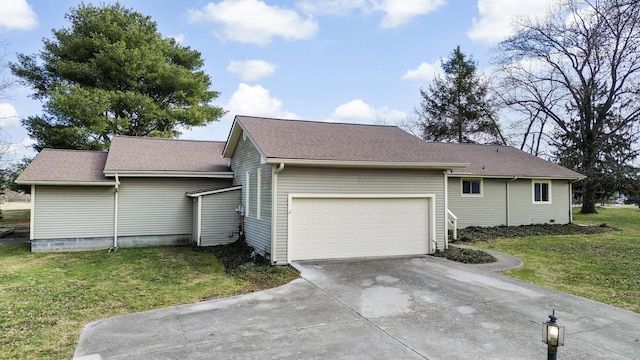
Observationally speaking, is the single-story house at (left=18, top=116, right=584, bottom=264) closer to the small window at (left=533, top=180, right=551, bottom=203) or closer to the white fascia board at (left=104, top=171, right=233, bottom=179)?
the white fascia board at (left=104, top=171, right=233, bottom=179)

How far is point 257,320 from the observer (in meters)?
5.59

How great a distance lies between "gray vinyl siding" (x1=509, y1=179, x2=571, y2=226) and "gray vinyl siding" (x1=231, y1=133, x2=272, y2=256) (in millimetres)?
12303

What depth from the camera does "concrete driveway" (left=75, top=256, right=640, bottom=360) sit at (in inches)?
177

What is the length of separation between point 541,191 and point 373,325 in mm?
16241

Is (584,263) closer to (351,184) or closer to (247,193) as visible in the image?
(351,184)

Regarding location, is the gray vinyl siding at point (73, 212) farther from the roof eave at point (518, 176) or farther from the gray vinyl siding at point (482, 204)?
the gray vinyl siding at point (482, 204)

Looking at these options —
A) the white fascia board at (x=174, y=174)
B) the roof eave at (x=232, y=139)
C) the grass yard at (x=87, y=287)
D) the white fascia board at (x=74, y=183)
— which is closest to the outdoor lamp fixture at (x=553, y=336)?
the grass yard at (x=87, y=287)

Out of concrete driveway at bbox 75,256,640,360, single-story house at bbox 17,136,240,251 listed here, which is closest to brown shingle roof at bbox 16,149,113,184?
single-story house at bbox 17,136,240,251

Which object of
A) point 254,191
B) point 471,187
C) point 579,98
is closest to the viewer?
point 254,191

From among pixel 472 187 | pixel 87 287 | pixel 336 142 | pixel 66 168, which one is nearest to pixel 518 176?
pixel 472 187

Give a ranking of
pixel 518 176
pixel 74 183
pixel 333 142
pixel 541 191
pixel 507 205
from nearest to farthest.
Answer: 1. pixel 333 142
2. pixel 74 183
3. pixel 518 176
4. pixel 507 205
5. pixel 541 191

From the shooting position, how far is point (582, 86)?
2598cm

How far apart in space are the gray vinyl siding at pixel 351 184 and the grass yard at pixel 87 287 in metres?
1.35

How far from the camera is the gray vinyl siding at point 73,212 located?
1206 centimetres
